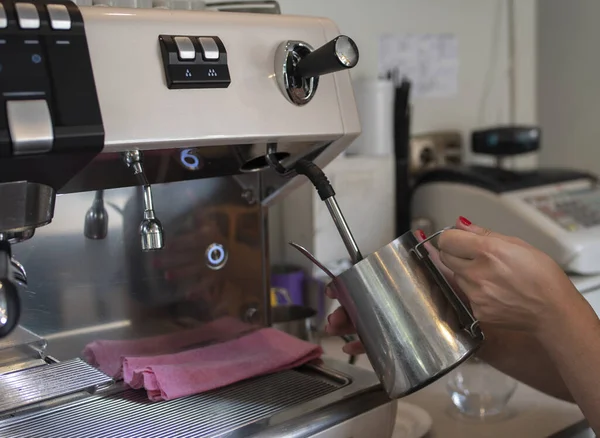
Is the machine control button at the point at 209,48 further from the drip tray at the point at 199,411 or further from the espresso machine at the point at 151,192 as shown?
the drip tray at the point at 199,411

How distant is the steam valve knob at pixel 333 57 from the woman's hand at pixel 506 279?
0.61ft

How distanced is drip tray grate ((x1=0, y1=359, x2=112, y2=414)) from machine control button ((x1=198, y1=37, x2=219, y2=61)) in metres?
0.31

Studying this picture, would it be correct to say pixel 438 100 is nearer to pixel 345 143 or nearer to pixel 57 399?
pixel 345 143

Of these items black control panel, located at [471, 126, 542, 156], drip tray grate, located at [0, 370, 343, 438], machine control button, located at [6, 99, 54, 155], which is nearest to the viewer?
machine control button, located at [6, 99, 54, 155]

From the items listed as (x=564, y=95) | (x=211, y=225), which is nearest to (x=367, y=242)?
(x=211, y=225)

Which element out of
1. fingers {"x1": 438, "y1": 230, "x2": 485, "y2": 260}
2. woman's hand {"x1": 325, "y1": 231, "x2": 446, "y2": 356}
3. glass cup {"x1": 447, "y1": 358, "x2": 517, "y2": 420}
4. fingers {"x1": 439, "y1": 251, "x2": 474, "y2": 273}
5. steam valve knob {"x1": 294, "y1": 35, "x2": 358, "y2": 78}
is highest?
steam valve knob {"x1": 294, "y1": 35, "x2": 358, "y2": 78}

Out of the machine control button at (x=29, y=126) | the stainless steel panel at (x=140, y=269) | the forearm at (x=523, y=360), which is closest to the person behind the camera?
the machine control button at (x=29, y=126)

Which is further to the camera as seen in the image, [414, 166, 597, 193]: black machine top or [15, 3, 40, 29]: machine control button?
[414, 166, 597, 193]: black machine top

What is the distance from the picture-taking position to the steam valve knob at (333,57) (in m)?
0.52

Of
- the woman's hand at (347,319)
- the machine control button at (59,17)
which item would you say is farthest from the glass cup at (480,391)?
the machine control button at (59,17)

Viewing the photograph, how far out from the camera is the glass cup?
31.5 inches

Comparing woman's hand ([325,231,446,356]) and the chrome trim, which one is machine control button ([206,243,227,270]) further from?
the chrome trim

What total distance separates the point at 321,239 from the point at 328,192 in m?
0.50

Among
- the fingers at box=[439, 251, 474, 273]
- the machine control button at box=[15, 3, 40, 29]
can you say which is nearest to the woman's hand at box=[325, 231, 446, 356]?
the fingers at box=[439, 251, 474, 273]
